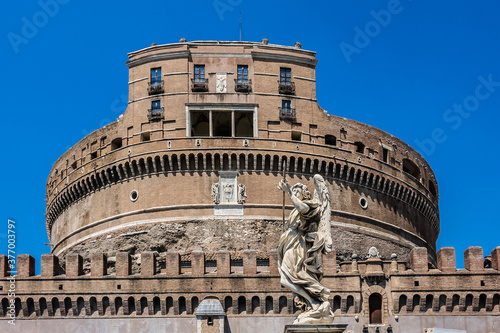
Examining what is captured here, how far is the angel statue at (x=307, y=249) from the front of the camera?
15148 millimetres

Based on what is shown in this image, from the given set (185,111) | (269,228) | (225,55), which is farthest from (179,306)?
(225,55)

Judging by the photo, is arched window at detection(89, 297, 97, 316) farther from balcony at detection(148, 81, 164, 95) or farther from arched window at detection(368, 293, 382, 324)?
balcony at detection(148, 81, 164, 95)

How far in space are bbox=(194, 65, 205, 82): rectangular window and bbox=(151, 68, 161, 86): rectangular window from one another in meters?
2.15

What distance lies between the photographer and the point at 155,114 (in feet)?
186

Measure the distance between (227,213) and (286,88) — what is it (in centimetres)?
835

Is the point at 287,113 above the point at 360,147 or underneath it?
above

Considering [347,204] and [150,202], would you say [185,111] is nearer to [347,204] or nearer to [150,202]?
[150,202]

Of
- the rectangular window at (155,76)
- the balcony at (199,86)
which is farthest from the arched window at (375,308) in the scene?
the rectangular window at (155,76)

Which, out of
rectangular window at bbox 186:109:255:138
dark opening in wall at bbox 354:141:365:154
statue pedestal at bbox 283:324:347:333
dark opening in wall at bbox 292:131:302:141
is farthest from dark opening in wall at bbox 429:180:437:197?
statue pedestal at bbox 283:324:347:333

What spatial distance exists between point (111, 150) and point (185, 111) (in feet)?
17.9

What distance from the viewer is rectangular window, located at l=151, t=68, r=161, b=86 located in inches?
2265

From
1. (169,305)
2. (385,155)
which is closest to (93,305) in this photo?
(169,305)

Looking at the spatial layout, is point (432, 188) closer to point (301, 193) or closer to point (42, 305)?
point (42, 305)

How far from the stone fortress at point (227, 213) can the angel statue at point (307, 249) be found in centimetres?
3072
